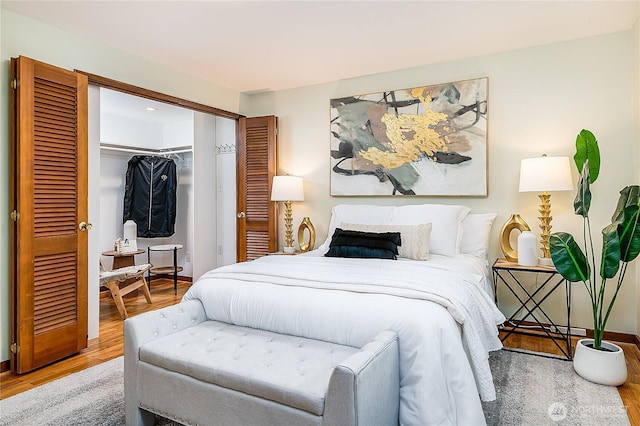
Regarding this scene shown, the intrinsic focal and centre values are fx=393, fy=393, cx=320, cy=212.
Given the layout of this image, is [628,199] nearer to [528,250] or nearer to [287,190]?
[528,250]

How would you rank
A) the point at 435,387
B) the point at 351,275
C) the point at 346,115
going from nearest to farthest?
the point at 435,387 → the point at 351,275 → the point at 346,115

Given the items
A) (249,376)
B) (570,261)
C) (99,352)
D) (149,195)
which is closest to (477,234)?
(570,261)

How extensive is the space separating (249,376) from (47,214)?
2.13 m

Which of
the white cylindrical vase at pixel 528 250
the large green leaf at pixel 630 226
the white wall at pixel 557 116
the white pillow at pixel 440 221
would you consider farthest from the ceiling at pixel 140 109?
the large green leaf at pixel 630 226

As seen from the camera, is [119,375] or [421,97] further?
[421,97]

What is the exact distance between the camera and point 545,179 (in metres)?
3.01

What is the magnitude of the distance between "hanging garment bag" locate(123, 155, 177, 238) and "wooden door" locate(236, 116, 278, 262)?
1423 millimetres

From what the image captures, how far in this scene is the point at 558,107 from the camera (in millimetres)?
3328

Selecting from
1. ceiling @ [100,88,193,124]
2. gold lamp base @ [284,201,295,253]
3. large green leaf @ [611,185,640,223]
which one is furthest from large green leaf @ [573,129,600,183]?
ceiling @ [100,88,193,124]

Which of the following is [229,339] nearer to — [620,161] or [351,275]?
[351,275]

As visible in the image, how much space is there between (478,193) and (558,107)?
3.13ft

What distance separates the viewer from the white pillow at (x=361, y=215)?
3.68 metres

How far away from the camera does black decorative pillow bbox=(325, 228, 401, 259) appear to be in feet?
9.97

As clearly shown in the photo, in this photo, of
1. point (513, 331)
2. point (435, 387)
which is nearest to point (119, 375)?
point (435, 387)
